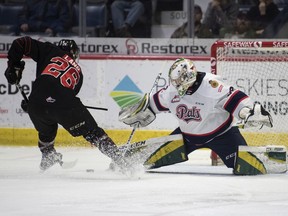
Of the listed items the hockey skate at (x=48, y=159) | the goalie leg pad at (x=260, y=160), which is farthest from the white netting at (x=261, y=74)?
the hockey skate at (x=48, y=159)

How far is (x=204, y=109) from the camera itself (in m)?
6.62

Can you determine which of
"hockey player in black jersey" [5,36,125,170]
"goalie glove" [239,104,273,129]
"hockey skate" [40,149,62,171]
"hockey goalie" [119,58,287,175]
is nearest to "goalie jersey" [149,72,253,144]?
"hockey goalie" [119,58,287,175]

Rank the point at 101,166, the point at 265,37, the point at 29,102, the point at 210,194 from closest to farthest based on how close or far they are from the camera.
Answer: the point at 210,194
the point at 29,102
the point at 101,166
the point at 265,37

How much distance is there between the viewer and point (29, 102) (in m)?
6.61

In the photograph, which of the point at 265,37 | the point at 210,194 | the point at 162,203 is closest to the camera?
the point at 162,203

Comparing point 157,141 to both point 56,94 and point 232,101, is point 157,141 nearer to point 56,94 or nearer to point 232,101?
point 232,101

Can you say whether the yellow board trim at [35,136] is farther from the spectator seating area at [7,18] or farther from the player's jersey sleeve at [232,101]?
the player's jersey sleeve at [232,101]

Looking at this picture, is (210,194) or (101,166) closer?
(210,194)

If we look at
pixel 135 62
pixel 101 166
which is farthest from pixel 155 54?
pixel 101 166

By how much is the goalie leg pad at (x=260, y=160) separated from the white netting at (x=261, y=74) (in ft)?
3.37

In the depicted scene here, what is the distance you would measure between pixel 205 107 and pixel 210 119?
0.11 meters

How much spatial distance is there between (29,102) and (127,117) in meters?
0.82

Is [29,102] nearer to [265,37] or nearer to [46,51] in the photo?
[46,51]

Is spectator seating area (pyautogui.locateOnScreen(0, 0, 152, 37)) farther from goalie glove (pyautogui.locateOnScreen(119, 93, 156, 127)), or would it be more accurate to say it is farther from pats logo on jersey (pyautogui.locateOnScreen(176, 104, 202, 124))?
pats logo on jersey (pyautogui.locateOnScreen(176, 104, 202, 124))
